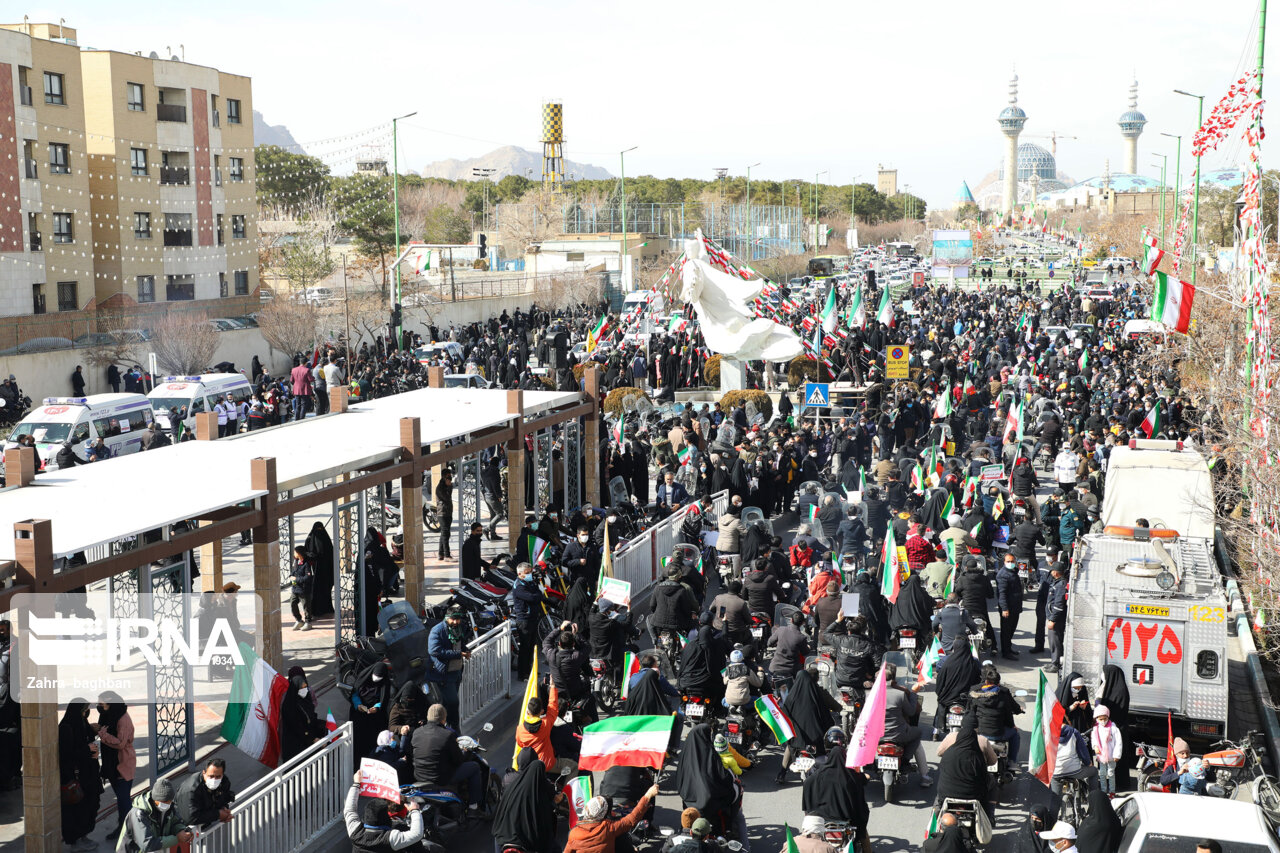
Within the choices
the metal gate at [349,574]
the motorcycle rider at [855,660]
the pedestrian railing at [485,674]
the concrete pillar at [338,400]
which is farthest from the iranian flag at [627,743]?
the concrete pillar at [338,400]

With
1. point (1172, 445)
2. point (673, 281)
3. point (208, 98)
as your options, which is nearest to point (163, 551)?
point (1172, 445)

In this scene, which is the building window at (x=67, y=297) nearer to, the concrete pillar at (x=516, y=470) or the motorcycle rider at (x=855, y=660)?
the concrete pillar at (x=516, y=470)

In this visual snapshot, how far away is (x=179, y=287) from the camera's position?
48.7m

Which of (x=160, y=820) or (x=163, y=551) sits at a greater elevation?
(x=163, y=551)

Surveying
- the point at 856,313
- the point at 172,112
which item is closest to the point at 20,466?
the point at 856,313

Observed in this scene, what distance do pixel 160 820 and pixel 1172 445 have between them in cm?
1456

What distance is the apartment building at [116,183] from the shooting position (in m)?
38.3

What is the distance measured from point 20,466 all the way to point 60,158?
34430mm

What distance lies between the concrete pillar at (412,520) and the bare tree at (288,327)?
27.2 metres

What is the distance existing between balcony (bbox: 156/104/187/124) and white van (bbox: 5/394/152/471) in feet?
91.3

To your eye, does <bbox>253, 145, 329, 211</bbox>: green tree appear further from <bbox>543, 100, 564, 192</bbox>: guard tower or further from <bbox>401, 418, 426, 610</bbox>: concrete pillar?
<bbox>401, 418, 426, 610</bbox>: concrete pillar

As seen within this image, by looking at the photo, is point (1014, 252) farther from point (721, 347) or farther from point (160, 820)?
point (160, 820)

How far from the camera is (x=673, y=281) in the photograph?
113ft

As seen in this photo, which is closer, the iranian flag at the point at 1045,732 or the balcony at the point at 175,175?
the iranian flag at the point at 1045,732
